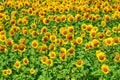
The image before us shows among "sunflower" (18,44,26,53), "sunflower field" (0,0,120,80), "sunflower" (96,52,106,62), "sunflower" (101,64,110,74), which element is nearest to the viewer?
"sunflower" (101,64,110,74)

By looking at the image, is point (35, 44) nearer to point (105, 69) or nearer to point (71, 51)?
point (71, 51)

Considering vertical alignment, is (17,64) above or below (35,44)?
below

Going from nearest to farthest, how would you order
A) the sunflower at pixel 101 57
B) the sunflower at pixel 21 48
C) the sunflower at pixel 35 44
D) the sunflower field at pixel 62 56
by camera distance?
the sunflower at pixel 101 57 → the sunflower field at pixel 62 56 → the sunflower at pixel 21 48 → the sunflower at pixel 35 44

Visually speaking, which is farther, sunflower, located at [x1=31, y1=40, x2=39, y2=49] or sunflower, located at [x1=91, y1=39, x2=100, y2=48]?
sunflower, located at [x1=31, y1=40, x2=39, y2=49]

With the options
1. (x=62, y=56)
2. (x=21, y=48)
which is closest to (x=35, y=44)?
(x=21, y=48)

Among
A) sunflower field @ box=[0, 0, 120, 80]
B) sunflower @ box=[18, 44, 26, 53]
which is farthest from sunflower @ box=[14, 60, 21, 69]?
sunflower @ box=[18, 44, 26, 53]

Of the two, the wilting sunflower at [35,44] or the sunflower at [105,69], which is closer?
the sunflower at [105,69]

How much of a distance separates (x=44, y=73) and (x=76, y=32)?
1.37 metres

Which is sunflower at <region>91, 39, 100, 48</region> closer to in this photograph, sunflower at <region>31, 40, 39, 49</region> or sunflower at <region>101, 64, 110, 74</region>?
sunflower at <region>101, 64, 110, 74</region>

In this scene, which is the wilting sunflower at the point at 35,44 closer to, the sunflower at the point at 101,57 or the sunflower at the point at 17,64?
the sunflower at the point at 17,64

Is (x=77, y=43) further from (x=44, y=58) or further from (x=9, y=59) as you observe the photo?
(x=9, y=59)

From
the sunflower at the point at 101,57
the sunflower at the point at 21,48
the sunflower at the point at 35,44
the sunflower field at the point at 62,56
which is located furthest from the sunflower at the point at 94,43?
the sunflower at the point at 21,48

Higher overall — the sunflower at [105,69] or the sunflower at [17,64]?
the sunflower at [105,69]

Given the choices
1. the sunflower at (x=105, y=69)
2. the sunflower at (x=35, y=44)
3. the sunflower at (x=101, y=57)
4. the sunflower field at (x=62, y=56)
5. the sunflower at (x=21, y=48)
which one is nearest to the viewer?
the sunflower at (x=105, y=69)
